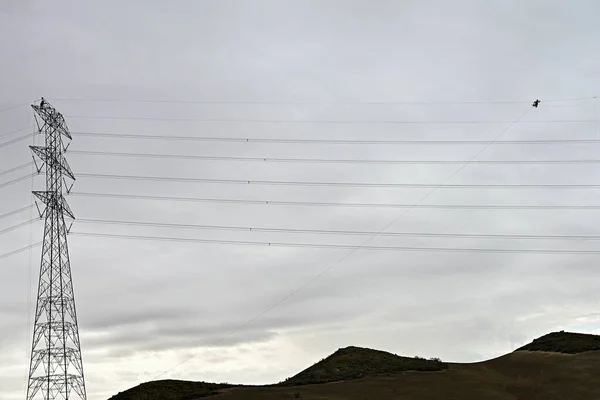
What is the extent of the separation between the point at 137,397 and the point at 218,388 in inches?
323

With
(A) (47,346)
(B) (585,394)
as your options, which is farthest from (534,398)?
(A) (47,346)

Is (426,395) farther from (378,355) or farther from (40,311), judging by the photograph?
(40,311)

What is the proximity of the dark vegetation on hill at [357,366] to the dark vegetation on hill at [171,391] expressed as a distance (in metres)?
9.66

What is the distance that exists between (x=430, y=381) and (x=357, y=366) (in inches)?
558

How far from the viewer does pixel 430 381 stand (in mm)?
71375

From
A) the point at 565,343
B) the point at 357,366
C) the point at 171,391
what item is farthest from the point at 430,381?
the point at 565,343

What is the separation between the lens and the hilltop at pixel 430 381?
6581 centimetres

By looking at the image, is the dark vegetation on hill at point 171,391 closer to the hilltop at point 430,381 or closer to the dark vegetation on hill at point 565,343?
the hilltop at point 430,381

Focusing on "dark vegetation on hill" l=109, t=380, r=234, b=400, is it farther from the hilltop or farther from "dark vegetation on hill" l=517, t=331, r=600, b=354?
"dark vegetation on hill" l=517, t=331, r=600, b=354

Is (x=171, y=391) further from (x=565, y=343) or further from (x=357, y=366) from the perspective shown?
(x=565, y=343)

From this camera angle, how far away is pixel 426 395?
214 ft

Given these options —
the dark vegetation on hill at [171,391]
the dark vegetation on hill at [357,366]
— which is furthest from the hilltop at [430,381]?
the dark vegetation on hill at [357,366]

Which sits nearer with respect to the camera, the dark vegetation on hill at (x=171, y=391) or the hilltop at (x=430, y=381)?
the hilltop at (x=430, y=381)

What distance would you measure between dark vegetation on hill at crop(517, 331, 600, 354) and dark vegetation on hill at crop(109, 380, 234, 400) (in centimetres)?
4221
